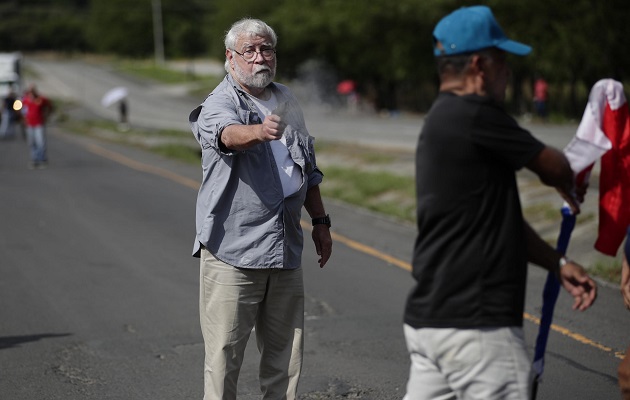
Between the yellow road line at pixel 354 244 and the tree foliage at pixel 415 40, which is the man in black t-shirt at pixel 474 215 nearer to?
the tree foliage at pixel 415 40

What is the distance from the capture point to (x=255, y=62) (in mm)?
4688

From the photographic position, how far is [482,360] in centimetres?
345

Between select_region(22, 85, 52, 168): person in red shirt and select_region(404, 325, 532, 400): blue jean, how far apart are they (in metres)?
21.5

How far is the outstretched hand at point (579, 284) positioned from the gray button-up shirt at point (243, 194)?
1443 millimetres

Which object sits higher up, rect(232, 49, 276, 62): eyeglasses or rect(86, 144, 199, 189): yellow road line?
rect(232, 49, 276, 62): eyeglasses

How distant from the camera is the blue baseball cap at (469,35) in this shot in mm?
3412

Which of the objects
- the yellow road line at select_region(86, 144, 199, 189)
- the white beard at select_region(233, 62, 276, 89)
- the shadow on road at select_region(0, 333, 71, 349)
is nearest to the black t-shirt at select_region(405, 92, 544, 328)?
the white beard at select_region(233, 62, 276, 89)

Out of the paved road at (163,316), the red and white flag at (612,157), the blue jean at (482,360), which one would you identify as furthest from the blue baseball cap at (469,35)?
the paved road at (163,316)

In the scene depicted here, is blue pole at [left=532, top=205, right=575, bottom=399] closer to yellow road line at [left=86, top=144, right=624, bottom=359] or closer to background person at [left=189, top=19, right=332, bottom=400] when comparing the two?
background person at [left=189, top=19, right=332, bottom=400]

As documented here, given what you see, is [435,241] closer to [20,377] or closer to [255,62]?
[255,62]

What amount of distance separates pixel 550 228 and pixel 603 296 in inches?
144

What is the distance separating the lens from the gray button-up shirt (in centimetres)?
461

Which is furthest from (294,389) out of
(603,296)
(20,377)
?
(603,296)

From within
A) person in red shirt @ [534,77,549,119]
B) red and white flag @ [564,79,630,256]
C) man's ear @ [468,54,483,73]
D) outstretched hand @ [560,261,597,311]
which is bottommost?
person in red shirt @ [534,77,549,119]
